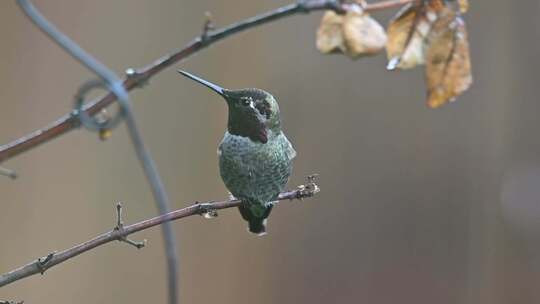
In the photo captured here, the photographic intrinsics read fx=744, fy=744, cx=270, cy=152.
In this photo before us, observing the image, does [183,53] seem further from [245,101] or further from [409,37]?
[245,101]

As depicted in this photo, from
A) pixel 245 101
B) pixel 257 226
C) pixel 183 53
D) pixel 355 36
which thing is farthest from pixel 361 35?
pixel 257 226

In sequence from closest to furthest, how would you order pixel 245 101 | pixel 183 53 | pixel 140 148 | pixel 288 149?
1. pixel 140 148
2. pixel 183 53
3. pixel 245 101
4. pixel 288 149

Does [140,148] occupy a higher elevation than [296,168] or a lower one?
lower

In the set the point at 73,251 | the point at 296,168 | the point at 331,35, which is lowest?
the point at 73,251

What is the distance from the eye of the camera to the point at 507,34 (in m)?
2.50

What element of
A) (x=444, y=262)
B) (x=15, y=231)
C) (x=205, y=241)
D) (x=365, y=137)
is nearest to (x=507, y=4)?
(x=365, y=137)

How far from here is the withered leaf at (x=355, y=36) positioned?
498 millimetres

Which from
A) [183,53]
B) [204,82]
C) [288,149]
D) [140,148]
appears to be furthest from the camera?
[288,149]

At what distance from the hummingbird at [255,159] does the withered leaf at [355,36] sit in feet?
1.04

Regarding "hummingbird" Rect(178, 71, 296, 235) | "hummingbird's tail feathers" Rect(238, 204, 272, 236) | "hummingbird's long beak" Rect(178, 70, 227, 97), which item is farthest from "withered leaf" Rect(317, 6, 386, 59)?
"hummingbird's tail feathers" Rect(238, 204, 272, 236)

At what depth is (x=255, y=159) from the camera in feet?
2.99

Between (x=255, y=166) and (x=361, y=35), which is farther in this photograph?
(x=255, y=166)

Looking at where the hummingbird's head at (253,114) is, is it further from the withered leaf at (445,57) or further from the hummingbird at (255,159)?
the withered leaf at (445,57)

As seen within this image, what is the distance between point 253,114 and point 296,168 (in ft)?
5.09
